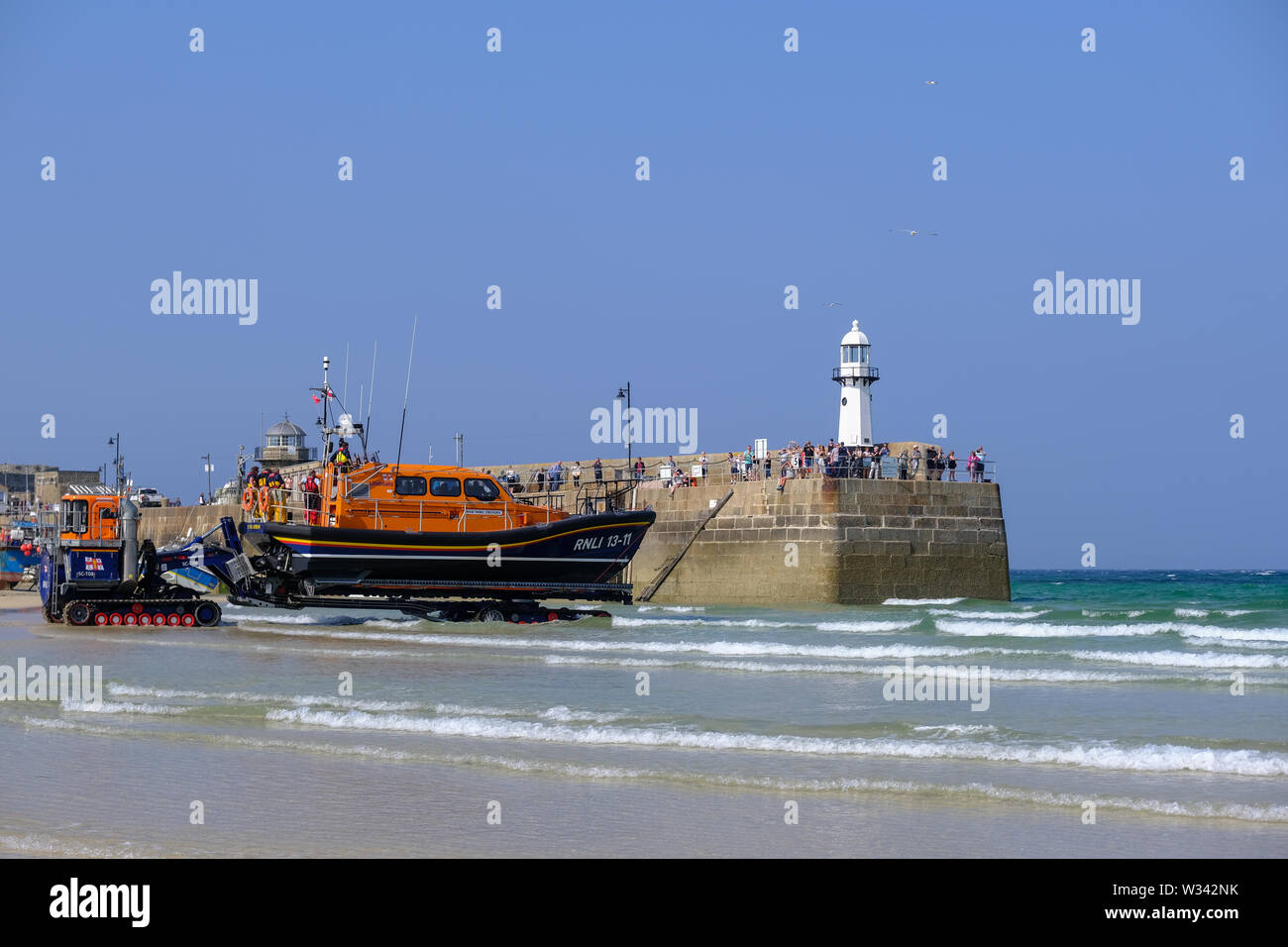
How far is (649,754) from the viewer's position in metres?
9.49

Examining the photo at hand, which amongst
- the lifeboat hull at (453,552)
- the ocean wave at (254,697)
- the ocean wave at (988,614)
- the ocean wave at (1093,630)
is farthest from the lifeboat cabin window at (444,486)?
the ocean wave at (254,697)

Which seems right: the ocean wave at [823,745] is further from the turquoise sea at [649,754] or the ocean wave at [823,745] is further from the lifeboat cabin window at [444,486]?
the lifeboat cabin window at [444,486]

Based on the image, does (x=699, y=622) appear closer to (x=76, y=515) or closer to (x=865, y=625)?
(x=865, y=625)

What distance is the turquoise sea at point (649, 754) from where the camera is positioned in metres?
6.96

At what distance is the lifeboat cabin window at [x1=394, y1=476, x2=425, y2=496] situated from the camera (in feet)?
72.5

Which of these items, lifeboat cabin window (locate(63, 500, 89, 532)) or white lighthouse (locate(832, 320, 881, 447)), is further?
white lighthouse (locate(832, 320, 881, 447))

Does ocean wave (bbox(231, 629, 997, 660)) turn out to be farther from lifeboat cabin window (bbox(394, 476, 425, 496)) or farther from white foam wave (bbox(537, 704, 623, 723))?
white foam wave (bbox(537, 704, 623, 723))

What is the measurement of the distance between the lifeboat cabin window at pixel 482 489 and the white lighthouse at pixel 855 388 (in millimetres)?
15358

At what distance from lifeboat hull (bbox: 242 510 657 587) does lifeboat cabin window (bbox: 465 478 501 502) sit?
0.83 metres

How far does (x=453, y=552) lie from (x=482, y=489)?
1.37 meters

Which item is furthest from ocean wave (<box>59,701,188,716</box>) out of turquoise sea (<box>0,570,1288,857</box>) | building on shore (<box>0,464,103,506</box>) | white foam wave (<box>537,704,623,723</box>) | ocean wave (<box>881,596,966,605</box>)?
building on shore (<box>0,464,103,506</box>)
